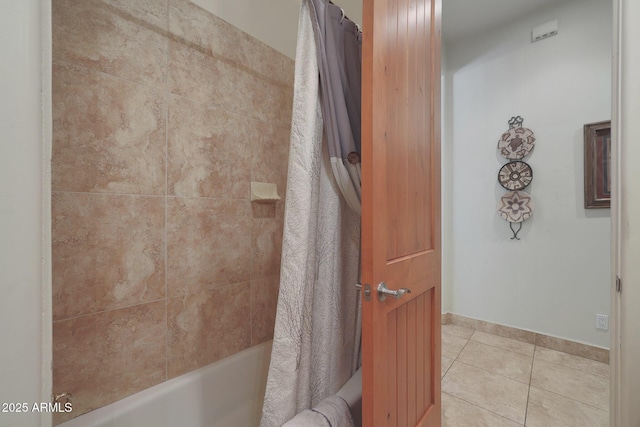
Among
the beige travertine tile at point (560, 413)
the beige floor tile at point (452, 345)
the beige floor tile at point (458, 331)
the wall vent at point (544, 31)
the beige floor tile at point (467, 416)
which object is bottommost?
the beige floor tile at point (458, 331)

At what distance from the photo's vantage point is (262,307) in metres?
1.50

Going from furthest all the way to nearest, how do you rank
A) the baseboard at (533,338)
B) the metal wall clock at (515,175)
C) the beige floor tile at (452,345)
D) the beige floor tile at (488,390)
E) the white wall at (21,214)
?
the metal wall clock at (515,175) → the beige floor tile at (452,345) → the baseboard at (533,338) → the beige floor tile at (488,390) → the white wall at (21,214)

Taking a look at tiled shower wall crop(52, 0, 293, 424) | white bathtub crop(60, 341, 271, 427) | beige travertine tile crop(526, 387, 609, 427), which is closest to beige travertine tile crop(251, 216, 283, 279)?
tiled shower wall crop(52, 0, 293, 424)

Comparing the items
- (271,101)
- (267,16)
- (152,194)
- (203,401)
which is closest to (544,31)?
(267,16)

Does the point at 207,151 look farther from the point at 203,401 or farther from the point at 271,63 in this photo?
the point at 203,401

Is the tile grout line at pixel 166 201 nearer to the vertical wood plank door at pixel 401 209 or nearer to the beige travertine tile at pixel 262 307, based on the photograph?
the beige travertine tile at pixel 262 307

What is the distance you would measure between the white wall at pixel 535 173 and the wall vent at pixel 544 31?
0.04 meters

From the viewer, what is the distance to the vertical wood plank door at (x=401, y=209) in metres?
0.82

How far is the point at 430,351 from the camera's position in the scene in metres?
1.24

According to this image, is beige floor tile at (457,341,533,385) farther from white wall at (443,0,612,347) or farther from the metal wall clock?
the metal wall clock

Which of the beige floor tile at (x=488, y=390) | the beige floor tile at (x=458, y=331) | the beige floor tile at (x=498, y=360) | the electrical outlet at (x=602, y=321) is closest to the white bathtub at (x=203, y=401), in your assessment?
the beige floor tile at (x=488, y=390)

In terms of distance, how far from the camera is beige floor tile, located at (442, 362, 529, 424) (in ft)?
5.11

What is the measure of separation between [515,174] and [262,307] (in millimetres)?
2405

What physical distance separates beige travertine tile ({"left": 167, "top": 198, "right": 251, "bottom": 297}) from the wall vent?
2.81 metres
